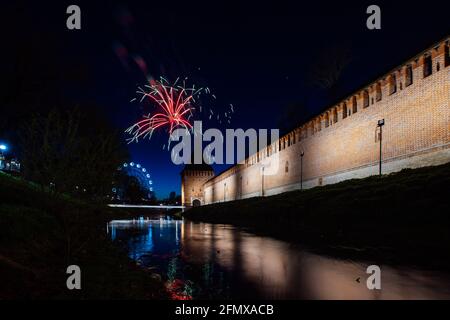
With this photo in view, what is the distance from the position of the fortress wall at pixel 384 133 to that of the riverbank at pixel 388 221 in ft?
8.96

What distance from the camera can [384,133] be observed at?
2202cm

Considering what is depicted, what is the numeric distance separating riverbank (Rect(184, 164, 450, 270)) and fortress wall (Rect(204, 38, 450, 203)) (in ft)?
8.96

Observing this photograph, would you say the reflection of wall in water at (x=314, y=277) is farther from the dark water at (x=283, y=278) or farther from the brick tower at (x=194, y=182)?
the brick tower at (x=194, y=182)

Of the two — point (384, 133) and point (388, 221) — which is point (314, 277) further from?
point (384, 133)

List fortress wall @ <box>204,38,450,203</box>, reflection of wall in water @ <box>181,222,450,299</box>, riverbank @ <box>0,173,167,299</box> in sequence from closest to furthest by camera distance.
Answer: riverbank @ <box>0,173,167,299</box>, reflection of wall in water @ <box>181,222,450,299</box>, fortress wall @ <box>204,38,450,203</box>

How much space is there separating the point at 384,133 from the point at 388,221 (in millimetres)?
11206

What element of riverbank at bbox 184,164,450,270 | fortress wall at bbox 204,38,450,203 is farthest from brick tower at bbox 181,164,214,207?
riverbank at bbox 184,164,450,270

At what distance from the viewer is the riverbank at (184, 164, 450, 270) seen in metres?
9.87

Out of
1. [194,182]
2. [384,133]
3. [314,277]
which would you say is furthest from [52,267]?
[194,182]

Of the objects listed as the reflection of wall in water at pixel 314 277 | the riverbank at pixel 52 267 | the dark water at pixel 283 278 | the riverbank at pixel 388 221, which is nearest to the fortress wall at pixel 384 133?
the riverbank at pixel 388 221

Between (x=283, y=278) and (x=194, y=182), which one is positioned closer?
(x=283, y=278)

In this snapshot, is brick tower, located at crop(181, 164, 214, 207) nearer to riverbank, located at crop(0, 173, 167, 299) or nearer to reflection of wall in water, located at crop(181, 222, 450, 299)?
riverbank, located at crop(0, 173, 167, 299)
